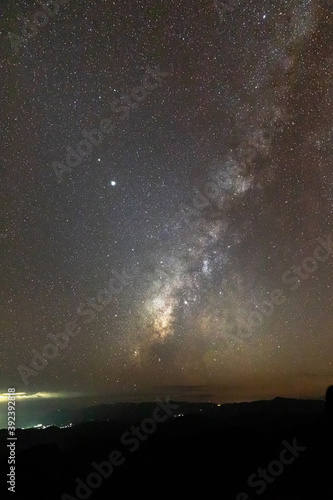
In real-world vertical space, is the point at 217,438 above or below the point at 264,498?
above

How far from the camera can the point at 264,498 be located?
48.0 feet

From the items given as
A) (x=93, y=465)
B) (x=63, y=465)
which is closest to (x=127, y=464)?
(x=93, y=465)

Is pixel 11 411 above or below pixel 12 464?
above

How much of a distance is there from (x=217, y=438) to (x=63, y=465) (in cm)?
716

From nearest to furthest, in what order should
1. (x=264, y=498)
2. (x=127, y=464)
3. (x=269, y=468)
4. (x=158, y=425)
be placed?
(x=264, y=498), (x=269, y=468), (x=127, y=464), (x=158, y=425)

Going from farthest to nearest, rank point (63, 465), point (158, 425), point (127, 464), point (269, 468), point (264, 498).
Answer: point (158, 425), point (63, 465), point (127, 464), point (269, 468), point (264, 498)

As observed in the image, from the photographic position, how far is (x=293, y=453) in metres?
17.2

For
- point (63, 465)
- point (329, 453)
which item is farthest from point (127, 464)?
point (329, 453)

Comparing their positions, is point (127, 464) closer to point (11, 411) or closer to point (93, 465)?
point (93, 465)

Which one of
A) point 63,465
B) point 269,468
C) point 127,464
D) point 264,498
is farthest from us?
point 63,465

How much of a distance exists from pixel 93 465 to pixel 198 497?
20.1 ft

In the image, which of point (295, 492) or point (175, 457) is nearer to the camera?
point (295, 492)

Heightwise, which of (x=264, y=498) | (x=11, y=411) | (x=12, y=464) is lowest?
(x=264, y=498)

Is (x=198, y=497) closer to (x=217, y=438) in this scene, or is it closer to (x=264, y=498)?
(x=264, y=498)
